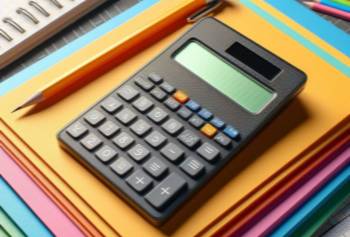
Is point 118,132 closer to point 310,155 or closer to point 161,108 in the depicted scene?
point 161,108

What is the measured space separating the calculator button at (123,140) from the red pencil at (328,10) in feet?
0.85

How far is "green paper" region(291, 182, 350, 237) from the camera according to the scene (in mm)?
443

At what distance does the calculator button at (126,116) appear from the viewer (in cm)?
46

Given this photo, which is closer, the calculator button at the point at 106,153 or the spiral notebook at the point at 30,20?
the calculator button at the point at 106,153

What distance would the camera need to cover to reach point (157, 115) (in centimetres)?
46

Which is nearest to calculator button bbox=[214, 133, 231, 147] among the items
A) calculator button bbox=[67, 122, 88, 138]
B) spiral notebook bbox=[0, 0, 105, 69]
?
calculator button bbox=[67, 122, 88, 138]

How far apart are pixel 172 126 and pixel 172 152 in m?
0.03

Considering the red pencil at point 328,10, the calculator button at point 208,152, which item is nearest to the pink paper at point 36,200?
the calculator button at point 208,152

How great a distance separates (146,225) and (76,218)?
55 millimetres

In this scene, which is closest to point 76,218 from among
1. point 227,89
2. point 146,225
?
point 146,225

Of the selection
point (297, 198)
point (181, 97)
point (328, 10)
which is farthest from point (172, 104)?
point (328, 10)

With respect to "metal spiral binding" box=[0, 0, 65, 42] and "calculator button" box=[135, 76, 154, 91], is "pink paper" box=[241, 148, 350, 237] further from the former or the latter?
"metal spiral binding" box=[0, 0, 65, 42]

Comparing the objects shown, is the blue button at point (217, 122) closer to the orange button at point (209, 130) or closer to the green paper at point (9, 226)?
the orange button at point (209, 130)

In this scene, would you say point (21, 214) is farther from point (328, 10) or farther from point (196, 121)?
point (328, 10)
